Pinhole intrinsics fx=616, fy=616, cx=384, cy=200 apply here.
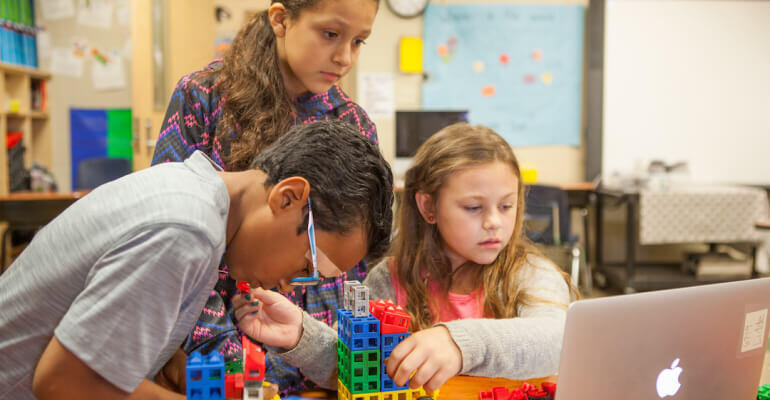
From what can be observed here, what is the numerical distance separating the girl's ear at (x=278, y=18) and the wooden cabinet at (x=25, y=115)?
4.41 metres

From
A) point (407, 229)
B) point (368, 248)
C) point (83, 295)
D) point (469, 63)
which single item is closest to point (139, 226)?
point (83, 295)

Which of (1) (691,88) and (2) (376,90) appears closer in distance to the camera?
(2) (376,90)

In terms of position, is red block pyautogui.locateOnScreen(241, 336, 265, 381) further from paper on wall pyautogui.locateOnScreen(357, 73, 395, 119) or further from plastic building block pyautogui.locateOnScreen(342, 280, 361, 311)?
paper on wall pyautogui.locateOnScreen(357, 73, 395, 119)

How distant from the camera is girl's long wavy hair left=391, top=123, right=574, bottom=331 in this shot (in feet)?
4.82

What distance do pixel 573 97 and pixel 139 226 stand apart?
15.5 ft

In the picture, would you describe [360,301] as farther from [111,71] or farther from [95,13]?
[95,13]

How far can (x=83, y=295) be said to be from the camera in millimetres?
671

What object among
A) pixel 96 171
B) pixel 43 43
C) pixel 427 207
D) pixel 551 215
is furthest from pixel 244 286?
pixel 43 43

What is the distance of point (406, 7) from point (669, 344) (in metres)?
4.31

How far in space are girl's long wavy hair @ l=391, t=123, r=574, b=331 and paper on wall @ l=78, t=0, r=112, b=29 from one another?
4.78 meters

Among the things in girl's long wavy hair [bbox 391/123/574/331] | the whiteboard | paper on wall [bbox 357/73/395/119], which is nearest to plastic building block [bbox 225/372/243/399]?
girl's long wavy hair [bbox 391/123/574/331]

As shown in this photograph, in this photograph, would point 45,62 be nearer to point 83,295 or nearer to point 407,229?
point 407,229

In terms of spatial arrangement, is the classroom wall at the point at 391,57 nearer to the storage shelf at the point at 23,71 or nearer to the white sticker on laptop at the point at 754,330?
the storage shelf at the point at 23,71

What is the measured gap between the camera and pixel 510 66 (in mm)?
4945
